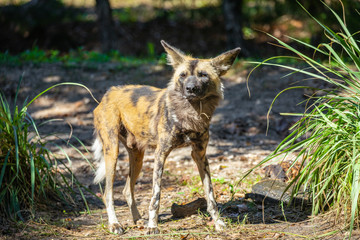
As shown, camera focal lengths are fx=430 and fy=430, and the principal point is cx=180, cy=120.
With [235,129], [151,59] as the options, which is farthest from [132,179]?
[151,59]

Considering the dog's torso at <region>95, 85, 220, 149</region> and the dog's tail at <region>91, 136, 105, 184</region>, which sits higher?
the dog's torso at <region>95, 85, 220, 149</region>

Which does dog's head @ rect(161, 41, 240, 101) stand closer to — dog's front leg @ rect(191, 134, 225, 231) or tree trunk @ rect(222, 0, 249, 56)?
dog's front leg @ rect(191, 134, 225, 231)

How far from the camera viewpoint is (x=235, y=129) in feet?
22.9

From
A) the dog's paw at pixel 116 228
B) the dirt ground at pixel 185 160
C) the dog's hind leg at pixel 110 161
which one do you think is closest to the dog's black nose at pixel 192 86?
the dirt ground at pixel 185 160

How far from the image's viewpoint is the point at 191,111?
3857mm

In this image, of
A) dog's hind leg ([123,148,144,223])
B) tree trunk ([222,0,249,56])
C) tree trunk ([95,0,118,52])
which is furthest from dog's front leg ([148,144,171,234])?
tree trunk ([95,0,118,52])

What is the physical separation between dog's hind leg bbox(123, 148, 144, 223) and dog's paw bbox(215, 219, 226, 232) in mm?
872

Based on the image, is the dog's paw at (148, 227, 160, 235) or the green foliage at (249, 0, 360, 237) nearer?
the green foliage at (249, 0, 360, 237)

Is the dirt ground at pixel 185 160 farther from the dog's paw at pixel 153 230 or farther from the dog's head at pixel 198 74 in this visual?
the dog's head at pixel 198 74

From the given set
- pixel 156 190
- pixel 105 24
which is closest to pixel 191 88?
pixel 156 190

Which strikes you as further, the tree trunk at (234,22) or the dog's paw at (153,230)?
the tree trunk at (234,22)

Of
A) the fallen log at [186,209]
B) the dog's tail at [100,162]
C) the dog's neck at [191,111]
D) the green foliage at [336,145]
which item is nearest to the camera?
the green foliage at [336,145]

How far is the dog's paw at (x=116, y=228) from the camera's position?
3871mm

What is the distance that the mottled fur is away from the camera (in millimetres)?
3830
